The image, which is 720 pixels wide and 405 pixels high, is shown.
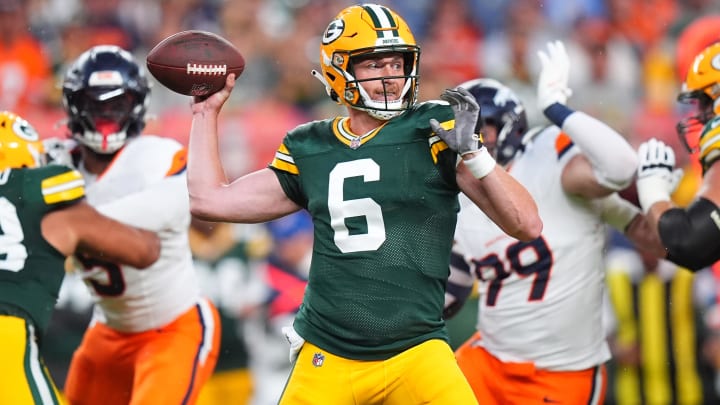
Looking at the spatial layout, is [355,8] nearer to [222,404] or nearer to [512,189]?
[512,189]

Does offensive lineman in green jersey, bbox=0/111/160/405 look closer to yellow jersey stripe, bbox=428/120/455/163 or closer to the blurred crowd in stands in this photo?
yellow jersey stripe, bbox=428/120/455/163

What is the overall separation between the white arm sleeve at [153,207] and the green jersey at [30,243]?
20.5 inches

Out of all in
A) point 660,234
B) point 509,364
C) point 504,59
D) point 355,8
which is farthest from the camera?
point 504,59

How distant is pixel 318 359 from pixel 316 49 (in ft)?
21.4

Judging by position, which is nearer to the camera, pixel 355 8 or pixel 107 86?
pixel 355 8

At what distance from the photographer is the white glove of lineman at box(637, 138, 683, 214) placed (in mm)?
4965

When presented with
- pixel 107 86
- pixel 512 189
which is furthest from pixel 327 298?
pixel 107 86

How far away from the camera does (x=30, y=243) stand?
15.2ft

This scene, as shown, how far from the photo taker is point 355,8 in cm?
443

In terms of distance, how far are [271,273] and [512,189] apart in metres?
4.12

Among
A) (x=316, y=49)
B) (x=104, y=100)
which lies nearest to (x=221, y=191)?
(x=104, y=100)

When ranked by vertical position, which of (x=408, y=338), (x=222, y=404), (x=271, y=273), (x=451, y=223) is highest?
(x=451, y=223)

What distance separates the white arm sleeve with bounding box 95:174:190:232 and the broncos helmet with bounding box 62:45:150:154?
12.7 inches

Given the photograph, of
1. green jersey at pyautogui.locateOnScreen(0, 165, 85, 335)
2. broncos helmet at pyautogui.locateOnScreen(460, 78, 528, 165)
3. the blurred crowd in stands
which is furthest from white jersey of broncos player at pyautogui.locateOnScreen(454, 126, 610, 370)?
the blurred crowd in stands
